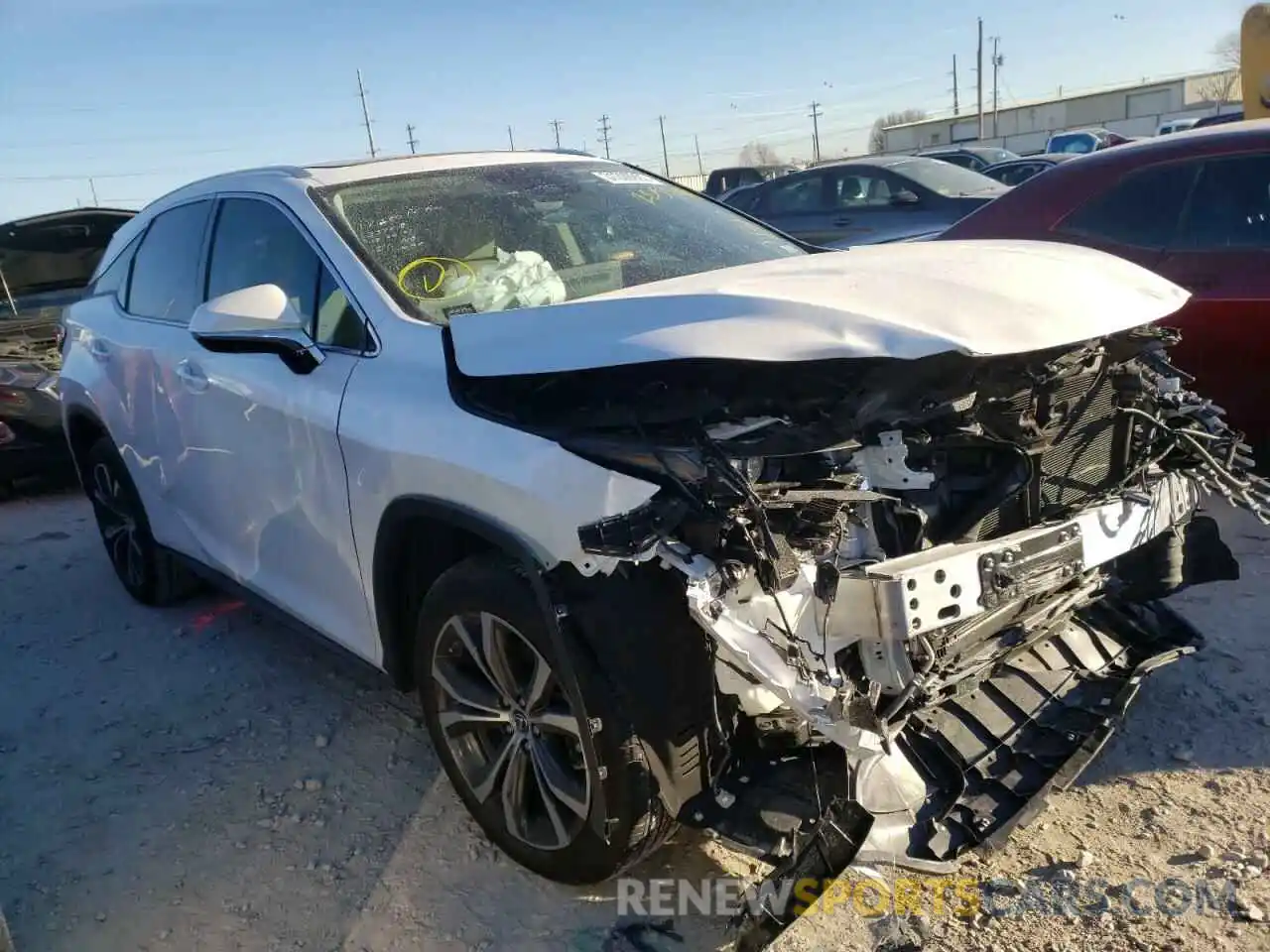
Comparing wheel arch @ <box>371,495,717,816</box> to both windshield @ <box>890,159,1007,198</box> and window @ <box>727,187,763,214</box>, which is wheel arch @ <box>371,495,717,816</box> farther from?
window @ <box>727,187,763,214</box>

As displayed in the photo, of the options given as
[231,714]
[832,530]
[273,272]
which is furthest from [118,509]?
[832,530]

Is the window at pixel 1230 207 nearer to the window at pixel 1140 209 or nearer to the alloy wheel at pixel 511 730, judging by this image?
the window at pixel 1140 209

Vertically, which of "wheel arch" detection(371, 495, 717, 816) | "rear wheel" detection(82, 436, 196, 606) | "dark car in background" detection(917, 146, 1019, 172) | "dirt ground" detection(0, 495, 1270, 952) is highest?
"dark car in background" detection(917, 146, 1019, 172)

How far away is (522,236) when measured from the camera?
346 cm

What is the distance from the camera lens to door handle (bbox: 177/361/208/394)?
368 centimetres

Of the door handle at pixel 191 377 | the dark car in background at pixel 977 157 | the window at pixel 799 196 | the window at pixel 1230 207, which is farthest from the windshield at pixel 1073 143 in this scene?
the door handle at pixel 191 377

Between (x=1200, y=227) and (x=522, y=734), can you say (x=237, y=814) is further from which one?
(x=1200, y=227)

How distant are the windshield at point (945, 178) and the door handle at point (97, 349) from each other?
24.9 feet

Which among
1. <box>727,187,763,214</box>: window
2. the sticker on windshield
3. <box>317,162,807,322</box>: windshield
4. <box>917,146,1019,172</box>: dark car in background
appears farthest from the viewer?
<box>917,146,1019,172</box>: dark car in background

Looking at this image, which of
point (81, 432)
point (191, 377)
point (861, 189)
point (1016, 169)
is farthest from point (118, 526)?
point (1016, 169)

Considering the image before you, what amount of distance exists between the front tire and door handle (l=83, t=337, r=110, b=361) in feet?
8.27

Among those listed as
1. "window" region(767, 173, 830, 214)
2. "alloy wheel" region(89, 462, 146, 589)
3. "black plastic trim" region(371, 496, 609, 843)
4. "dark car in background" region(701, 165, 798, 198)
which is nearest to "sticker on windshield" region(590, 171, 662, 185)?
"black plastic trim" region(371, 496, 609, 843)

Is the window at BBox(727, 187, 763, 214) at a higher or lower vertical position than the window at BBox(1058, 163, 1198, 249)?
lower

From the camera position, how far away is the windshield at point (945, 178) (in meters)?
9.93
